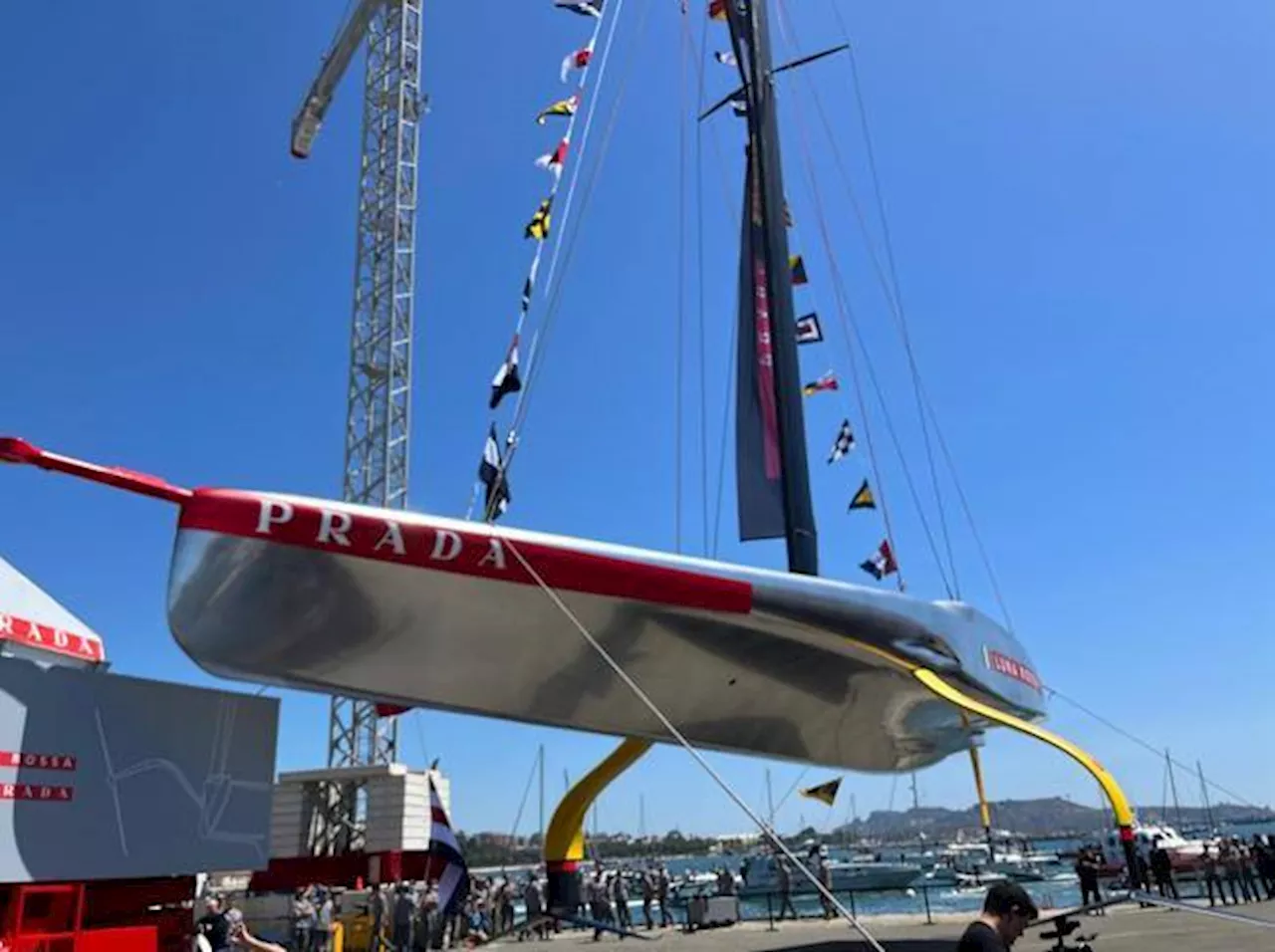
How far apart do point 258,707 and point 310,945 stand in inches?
422

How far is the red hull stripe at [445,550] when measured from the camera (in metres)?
6.70

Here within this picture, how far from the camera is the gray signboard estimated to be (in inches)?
241

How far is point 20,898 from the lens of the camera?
6.02 meters

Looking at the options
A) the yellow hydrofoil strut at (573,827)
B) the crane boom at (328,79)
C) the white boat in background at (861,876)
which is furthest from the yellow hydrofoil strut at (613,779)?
the crane boom at (328,79)

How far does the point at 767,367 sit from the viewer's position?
Result: 35.7 ft

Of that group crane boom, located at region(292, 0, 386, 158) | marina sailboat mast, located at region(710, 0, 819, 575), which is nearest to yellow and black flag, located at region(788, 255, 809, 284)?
marina sailboat mast, located at region(710, 0, 819, 575)

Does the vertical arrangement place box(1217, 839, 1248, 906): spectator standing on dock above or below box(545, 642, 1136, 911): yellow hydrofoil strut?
below

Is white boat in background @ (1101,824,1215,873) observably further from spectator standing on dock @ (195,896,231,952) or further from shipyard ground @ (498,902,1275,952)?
spectator standing on dock @ (195,896,231,952)

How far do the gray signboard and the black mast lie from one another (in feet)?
17.1

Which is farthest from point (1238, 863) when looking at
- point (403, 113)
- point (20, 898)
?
point (403, 113)

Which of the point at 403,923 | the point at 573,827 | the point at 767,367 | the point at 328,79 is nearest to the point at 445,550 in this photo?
the point at 573,827

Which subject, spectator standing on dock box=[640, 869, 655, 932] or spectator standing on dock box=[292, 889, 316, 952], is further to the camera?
spectator standing on dock box=[640, 869, 655, 932]

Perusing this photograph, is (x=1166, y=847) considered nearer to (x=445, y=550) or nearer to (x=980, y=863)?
(x=445, y=550)

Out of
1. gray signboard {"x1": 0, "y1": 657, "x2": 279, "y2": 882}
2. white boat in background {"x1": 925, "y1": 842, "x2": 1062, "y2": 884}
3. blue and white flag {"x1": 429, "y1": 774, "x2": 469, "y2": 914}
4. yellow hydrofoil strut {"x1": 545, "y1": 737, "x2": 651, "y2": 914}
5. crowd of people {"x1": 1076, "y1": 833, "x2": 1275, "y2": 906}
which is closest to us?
gray signboard {"x1": 0, "y1": 657, "x2": 279, "y2": 882}
